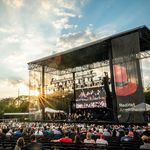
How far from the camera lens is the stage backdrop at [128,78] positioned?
65.9 ft

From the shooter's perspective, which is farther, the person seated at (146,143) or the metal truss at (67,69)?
the metal truss at (67,69)

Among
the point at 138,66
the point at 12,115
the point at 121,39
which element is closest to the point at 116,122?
the point at 138,66

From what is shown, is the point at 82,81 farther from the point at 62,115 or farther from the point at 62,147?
the point at 62,147

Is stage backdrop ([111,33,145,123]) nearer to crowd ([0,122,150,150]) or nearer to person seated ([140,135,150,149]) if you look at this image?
crowd ([0,122,150,150])

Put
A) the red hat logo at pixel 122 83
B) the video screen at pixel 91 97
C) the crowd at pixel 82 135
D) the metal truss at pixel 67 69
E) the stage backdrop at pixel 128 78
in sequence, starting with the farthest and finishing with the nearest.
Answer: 1. the metal truss at pixel 67 69
2. the video screen at pixel 91 97
3. the red hat logo at pixel 122 83
4. the stage backdrop at pixel 128 78
5. the crowd at pixel 82 135

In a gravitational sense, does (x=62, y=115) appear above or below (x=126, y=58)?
below

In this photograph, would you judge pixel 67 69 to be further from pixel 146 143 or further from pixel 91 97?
pixel 146 143

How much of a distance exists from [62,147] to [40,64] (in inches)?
937

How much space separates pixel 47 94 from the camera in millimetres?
33688

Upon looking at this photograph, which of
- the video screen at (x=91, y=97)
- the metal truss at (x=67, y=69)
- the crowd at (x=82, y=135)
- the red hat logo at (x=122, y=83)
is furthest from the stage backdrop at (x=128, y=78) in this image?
the metal truss at (x=67, y=69)

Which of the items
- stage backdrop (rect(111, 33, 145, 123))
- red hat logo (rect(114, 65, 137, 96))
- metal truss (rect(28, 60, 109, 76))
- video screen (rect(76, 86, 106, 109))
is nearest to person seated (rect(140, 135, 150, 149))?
stage backdrop (rect(111, 33, 145, 123))

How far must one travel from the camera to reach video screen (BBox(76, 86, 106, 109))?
2661 centimetres

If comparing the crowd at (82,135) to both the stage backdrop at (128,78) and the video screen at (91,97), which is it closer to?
the stage backdrop at (128,78)

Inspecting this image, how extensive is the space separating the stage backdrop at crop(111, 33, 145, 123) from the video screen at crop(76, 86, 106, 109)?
4745 mm
